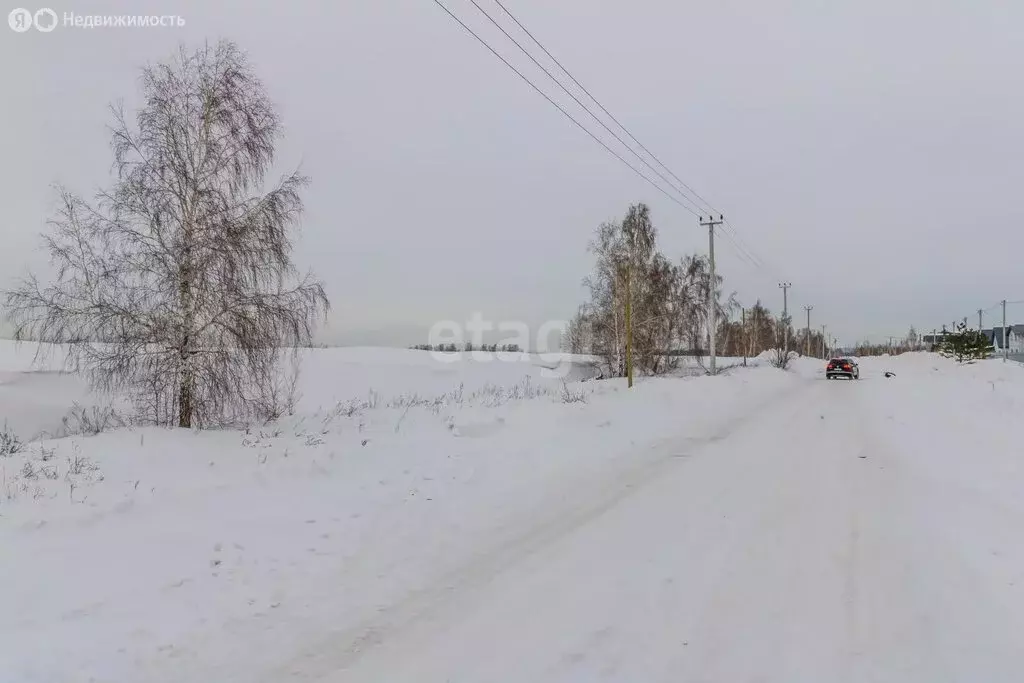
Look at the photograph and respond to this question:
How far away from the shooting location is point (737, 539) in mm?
5156

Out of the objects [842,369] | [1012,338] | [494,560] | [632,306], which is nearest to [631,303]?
[632,306]

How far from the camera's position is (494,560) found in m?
4.83

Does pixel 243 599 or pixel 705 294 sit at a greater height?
pixel 705 294

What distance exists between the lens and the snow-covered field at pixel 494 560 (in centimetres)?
324

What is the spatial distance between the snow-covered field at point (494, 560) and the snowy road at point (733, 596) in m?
0.02

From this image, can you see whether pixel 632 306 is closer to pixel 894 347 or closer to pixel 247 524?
pixel 247 524

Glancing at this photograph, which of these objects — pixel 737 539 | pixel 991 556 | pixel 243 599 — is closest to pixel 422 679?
pixel 243 599

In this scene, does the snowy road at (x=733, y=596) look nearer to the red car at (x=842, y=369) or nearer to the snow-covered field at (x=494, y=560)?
the snow-covered field at (x=494, y=560)

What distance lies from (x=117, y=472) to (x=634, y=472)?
21.4ft

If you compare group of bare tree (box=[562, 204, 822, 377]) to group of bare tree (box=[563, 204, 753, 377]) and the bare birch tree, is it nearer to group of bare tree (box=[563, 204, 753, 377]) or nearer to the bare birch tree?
group of bare tree (box=[563, 204, 753, 377])

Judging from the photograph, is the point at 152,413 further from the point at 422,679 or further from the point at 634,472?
the point at 422,679

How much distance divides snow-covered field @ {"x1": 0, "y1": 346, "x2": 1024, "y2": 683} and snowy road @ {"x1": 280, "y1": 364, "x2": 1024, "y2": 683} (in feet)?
0.07

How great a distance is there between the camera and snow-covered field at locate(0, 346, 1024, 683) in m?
3.24

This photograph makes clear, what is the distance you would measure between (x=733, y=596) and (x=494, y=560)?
1.91 metres
